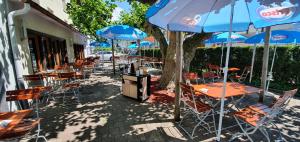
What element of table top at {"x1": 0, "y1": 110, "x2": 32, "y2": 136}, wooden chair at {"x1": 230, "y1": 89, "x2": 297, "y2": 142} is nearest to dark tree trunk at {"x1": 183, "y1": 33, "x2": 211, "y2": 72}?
wooden chair at {"x1": 230, "y1": 89, "x2": 297, "y2": 142}

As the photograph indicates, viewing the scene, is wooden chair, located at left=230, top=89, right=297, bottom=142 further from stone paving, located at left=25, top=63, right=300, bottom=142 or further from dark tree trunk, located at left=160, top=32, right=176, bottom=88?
dark tree trunk, located at left=160, top=32, right=176, bottom=88

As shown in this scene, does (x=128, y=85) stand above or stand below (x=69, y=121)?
above

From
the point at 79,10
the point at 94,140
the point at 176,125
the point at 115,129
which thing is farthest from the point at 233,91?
the point at 79,10

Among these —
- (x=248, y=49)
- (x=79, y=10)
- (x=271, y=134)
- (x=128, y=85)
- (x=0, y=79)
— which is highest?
(x=79, y=10)

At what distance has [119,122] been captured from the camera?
4.31m

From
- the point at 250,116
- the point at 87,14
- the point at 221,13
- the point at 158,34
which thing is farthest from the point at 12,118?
the point at 87,14

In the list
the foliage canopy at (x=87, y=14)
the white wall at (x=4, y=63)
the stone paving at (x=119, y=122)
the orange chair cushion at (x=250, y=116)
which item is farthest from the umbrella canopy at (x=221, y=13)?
the foliage canopy at (x=87, y=14)

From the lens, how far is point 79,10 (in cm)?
1445

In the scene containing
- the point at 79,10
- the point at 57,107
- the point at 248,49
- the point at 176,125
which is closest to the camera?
the point at 176,125

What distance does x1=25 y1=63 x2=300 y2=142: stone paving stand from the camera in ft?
11.8

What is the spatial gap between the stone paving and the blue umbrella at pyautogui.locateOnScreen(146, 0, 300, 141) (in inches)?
31.0

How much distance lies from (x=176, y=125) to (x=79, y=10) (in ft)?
45.7

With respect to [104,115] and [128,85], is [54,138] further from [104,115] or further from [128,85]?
[128,85]

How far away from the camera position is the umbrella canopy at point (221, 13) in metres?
2.47
